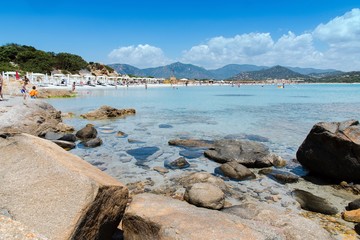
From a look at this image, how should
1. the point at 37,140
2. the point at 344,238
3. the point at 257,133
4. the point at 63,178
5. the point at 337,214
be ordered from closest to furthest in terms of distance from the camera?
the point at 63,178 → the point at 37,140 → the point at 344,238 → the point at 337,214 → the point at 257,133

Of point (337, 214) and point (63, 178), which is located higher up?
point (63, 178)

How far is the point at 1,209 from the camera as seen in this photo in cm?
347

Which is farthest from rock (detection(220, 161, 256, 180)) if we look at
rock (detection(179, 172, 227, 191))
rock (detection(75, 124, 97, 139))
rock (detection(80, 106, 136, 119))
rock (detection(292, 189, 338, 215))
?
rock (detection(80, 106, 136, 119))

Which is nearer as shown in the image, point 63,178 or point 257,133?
point 63,178

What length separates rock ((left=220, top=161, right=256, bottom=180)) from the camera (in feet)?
30.8

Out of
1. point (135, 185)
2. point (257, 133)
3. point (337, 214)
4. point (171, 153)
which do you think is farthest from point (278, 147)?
point (135, 185)

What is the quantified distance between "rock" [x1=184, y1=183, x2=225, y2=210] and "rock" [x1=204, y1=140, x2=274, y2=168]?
414 centimetres

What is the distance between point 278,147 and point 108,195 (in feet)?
37.7

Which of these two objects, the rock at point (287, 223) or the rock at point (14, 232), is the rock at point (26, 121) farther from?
the rock at point (14, 232)

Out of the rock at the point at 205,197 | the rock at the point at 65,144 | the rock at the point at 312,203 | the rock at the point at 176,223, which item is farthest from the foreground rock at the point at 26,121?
the rock at the point at 312,203

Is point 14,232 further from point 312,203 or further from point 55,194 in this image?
point 312,203

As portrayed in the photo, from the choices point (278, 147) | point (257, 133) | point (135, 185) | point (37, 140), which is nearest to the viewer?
point (37, 140)

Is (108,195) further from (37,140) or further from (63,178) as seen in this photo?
(37,140)

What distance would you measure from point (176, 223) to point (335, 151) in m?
6.94
